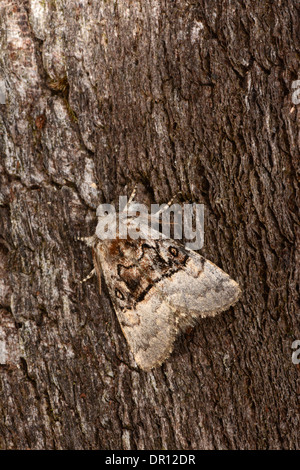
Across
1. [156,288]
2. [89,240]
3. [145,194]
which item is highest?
[145,194]

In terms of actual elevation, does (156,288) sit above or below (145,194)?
below

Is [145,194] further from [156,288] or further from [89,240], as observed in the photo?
[156,288]

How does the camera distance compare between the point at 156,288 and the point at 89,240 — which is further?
the point at 156,288

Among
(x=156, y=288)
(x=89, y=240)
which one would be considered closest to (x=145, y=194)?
(x=89, y=240)

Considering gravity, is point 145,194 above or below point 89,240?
above

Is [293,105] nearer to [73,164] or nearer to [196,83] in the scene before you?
[196,83]
